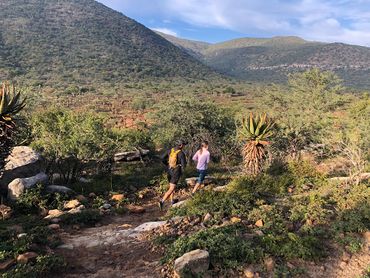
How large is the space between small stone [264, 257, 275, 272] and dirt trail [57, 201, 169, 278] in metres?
1.81

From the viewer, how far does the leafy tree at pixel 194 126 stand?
17094 mm

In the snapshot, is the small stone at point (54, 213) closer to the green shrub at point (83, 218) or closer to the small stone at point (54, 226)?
the green shrub at point (83, 218)

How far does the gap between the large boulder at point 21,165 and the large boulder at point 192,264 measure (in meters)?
6.82

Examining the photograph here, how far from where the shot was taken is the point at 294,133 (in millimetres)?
16578

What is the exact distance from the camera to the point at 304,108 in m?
24.7

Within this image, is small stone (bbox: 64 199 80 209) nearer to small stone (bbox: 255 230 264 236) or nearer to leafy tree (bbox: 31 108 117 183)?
leafy tree (bbox: 31 108 117 183)

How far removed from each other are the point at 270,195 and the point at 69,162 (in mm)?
7160

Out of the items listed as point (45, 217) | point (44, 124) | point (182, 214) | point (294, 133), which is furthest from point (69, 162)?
point (294, 133)

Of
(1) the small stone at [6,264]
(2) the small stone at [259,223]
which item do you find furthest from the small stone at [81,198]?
(2) the small stone at [259,223]

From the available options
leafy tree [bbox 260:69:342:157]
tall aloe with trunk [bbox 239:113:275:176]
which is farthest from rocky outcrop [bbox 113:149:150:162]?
tall aloe with trunk [bbox 239:113:275:176]

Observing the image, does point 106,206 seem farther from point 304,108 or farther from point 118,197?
point 304,108

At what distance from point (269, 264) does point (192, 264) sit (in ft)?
4.48

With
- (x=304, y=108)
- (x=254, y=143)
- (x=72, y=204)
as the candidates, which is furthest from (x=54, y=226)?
(x=304, y=108)

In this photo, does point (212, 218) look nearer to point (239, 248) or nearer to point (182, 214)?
point (182, 214)
